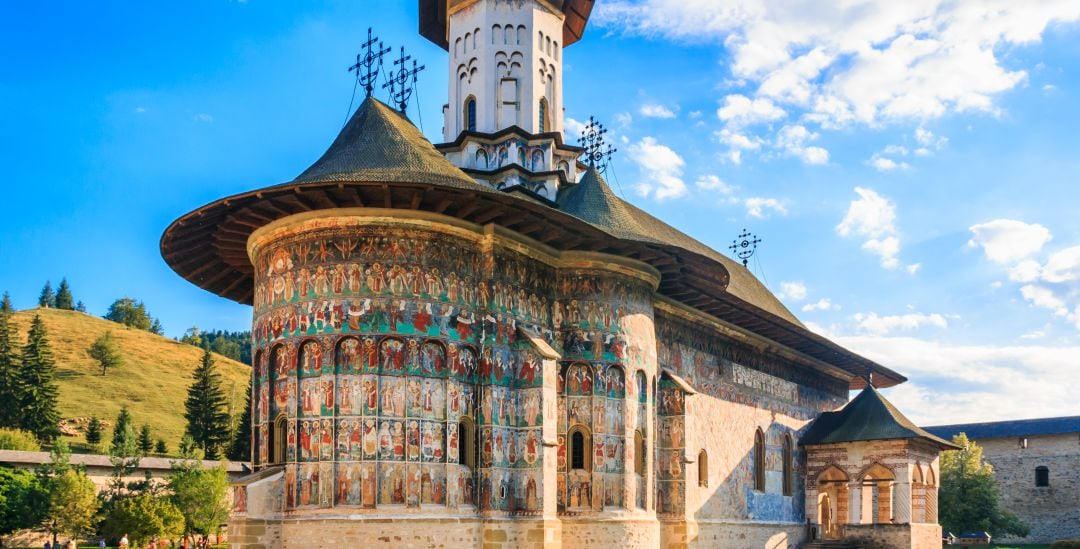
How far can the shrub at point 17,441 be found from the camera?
51000 mm

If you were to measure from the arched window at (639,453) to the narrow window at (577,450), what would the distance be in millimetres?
1283

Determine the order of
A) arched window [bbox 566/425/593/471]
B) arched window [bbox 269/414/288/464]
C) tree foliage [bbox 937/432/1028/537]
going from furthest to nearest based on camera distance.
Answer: tree foliage [bbox 937/432/1028/537] < arched window [bbox 566/425/593/471] < arched window [bbox 269/414/288/464]

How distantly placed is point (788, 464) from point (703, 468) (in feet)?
19.2

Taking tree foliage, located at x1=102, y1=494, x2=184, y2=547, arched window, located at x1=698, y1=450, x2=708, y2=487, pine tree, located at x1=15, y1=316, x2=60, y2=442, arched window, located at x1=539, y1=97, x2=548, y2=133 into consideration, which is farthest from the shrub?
arched window, located at x1=698, y1=450, x2=708, y2=487

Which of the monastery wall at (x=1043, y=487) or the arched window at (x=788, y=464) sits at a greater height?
the arched window at (x=788, y=464)

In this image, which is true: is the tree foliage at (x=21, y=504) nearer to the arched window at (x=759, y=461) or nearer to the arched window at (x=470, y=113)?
the arched window at (x=470, y=113)

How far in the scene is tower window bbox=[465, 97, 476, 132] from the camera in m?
26.6

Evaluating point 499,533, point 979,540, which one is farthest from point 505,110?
point 979,540

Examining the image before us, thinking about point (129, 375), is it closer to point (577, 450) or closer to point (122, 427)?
point (122, 427)

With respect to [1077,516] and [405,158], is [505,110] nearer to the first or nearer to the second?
[405,158]

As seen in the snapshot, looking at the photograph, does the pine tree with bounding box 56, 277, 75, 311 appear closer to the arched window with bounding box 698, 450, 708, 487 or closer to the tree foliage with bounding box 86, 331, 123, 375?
the tree foliage with bounding box 86, 331, 123, 375

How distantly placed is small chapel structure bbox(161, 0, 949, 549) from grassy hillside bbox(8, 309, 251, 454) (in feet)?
173

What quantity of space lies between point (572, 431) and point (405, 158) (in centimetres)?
594

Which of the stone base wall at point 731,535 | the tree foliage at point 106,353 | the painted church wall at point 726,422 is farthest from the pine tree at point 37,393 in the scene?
the stone base wall at point 731,535
